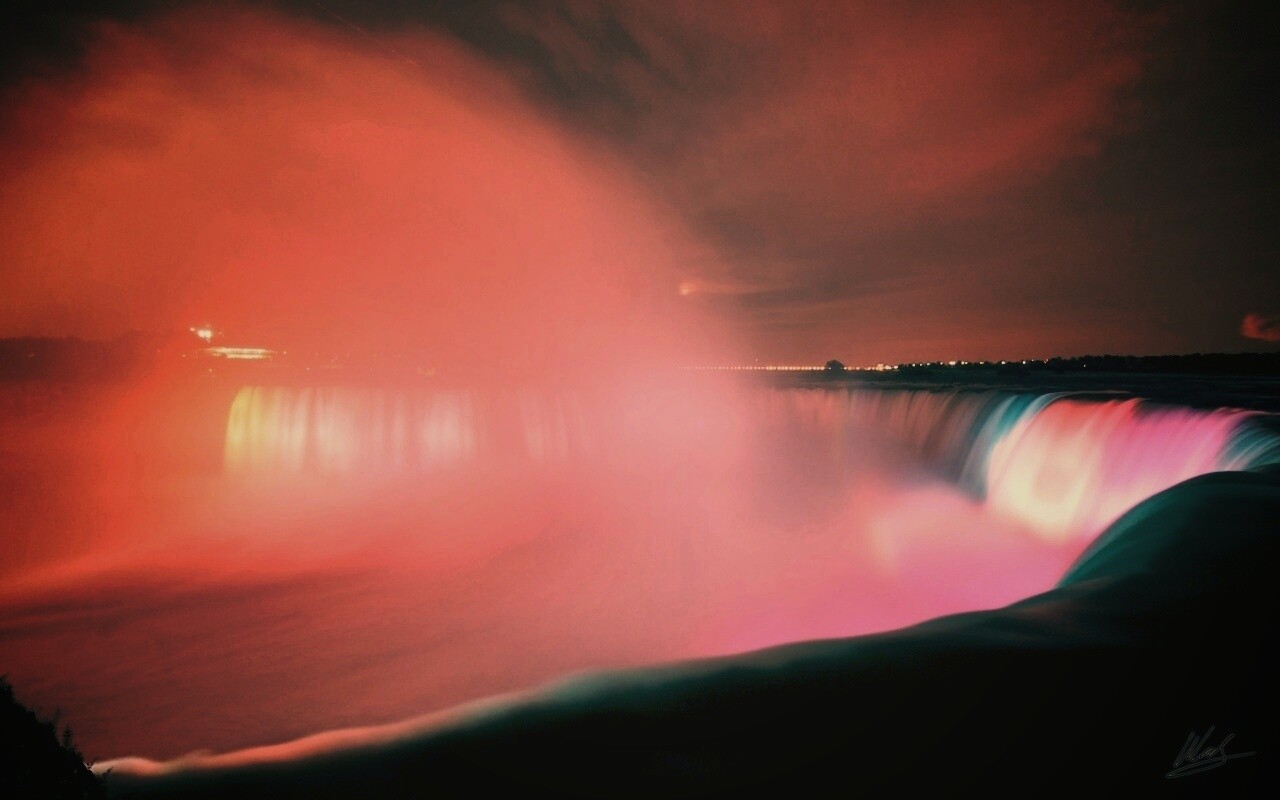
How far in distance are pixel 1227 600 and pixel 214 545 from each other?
23118 millimetres

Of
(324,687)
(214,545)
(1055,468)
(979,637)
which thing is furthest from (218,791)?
(214,545)

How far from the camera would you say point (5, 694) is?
141 cm

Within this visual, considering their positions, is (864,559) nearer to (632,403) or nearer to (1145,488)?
(1145,488)
